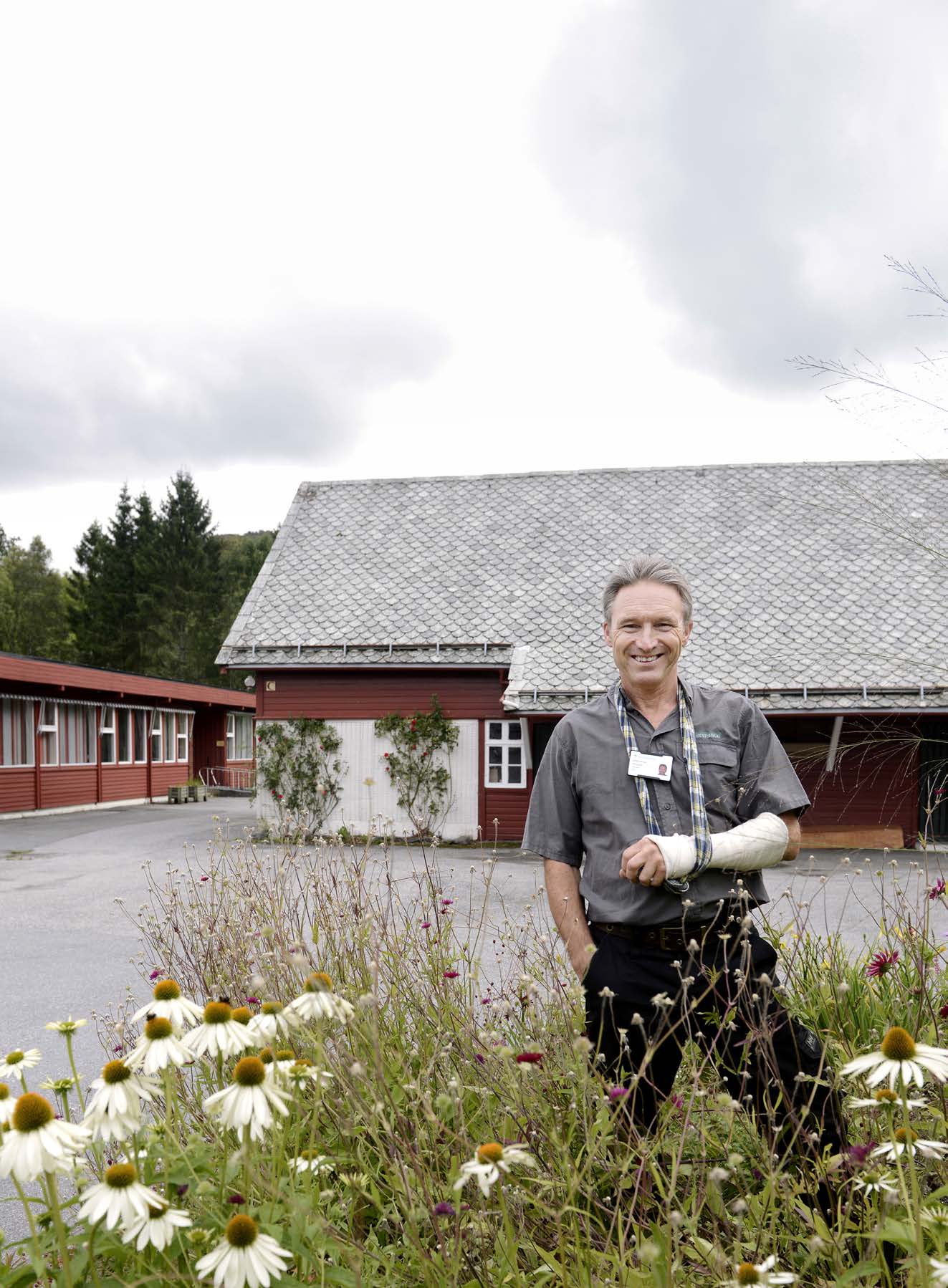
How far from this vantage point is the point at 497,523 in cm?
2219

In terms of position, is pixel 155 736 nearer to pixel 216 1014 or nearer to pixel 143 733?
pixel 143 733

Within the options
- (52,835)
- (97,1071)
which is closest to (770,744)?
(97,1071)

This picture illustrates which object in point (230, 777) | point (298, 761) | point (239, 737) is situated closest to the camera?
point (298, 761)

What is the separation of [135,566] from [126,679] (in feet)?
88.8

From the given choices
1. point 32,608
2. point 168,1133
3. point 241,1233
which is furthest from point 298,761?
point 32,608

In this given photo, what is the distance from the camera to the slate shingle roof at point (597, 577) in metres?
17.6

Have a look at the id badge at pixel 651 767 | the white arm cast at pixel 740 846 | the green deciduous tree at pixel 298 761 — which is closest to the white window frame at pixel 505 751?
the green deciduous tree at pixel 298 761

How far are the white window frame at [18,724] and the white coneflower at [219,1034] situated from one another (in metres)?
22.2

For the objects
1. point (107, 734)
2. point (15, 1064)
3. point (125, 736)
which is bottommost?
point (125, 736)

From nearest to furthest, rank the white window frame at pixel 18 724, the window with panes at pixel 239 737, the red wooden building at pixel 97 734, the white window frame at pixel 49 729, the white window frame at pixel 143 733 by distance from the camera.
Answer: the white window frame at pixel 18 724, the red wooden building at pixel 97 734, the white window frame at pixel 49 729, the white window frame at pixel 143 733, the window with panes at pixel 239 737

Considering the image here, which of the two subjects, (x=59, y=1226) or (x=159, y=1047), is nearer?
(x=59, y=1226)

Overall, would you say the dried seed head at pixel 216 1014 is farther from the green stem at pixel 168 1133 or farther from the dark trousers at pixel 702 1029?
the dark trousers at pixel 702 1029

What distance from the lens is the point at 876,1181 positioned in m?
2.10

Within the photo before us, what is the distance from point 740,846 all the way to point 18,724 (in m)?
22.5
